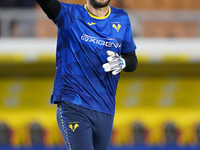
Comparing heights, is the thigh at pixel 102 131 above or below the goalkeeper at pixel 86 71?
below

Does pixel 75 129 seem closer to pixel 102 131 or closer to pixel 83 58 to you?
pixel 102 131

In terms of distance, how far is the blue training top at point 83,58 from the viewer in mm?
2434

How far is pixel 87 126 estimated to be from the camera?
7.82 ft

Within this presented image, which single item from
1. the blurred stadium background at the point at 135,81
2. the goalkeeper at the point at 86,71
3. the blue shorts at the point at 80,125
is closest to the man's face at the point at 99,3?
the goalkeeper at the point at 86,71

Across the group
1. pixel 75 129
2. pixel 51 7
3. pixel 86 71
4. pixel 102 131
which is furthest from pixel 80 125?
pixel 51 7

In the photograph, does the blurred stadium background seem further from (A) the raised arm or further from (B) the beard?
(A) the raised arm

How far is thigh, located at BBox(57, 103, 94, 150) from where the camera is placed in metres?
2.35

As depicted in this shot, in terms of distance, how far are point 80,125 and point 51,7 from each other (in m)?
0.82

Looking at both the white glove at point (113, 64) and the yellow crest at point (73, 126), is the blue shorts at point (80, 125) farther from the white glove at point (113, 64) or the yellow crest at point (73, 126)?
the white glove at point (113, 64)

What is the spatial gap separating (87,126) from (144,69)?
6.48 m

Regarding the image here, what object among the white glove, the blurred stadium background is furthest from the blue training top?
the blurred stadium background

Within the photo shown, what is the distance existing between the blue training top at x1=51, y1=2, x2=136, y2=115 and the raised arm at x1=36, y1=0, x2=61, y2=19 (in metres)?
0.05

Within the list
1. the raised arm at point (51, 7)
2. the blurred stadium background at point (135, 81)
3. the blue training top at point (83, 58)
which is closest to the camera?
the raised arm at point (51, 7)

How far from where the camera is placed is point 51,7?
230 centimetres
